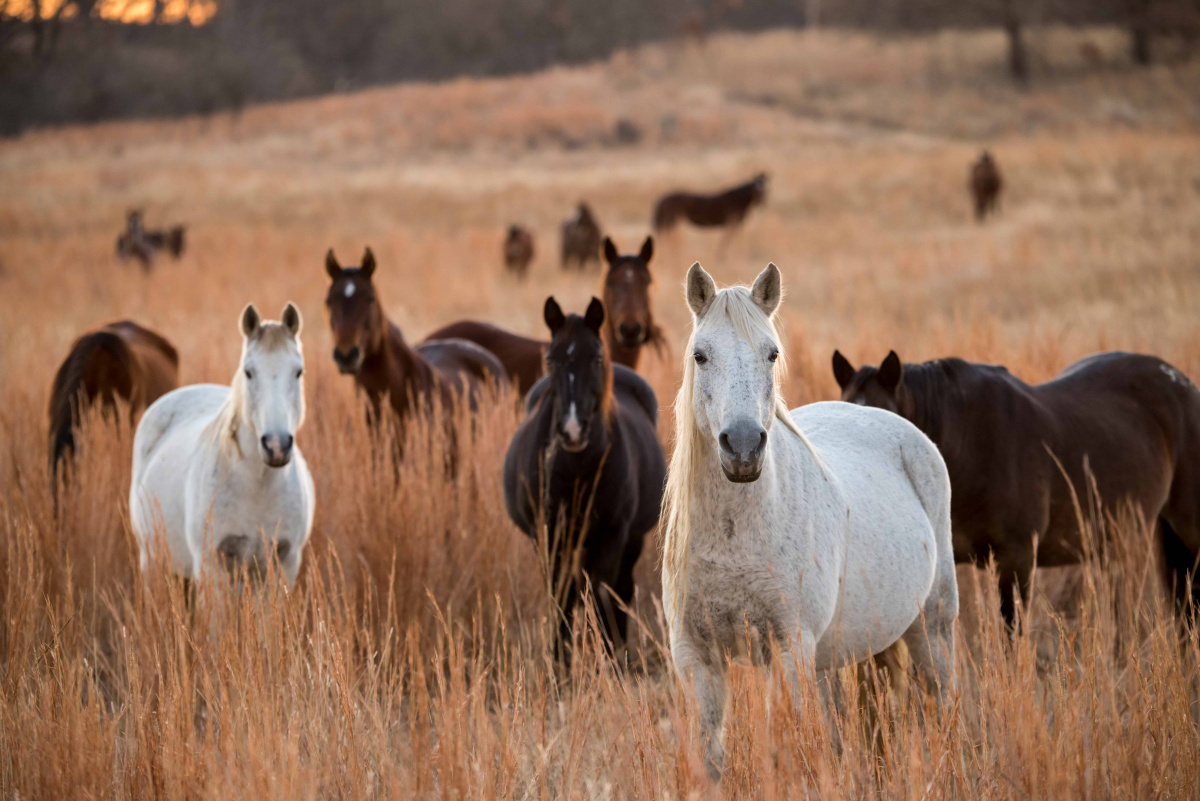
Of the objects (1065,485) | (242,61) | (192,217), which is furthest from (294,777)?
(242,61)

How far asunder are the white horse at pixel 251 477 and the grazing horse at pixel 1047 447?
2.17 m

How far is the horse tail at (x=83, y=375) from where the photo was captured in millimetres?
5500

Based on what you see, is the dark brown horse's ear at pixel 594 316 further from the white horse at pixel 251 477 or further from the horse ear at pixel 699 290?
the horse ear at pixel 699 290

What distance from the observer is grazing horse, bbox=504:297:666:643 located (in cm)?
361

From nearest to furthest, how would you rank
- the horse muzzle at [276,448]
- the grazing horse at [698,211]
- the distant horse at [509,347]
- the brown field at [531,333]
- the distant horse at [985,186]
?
the brown field at [531,333], the horse muzzle at [276,448], the distant horse at [509,347], the distant horse at [985,186], the grazing horse at [698,211]

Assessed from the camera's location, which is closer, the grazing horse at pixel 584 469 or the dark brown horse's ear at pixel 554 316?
the grazing horse at pixel 584 469

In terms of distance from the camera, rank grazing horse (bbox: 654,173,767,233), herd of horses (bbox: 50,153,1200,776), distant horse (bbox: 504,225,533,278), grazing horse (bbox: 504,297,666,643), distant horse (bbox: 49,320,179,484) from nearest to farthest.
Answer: herd of horses (bbox: 50,153,1200,776), grazing horse (bbox: 504,297,666,643), distant horse (bbox: 49,320,179,484), distant horse (bbox: 504,225,533,278), grazing horse (bbox: 654,173,767,233)

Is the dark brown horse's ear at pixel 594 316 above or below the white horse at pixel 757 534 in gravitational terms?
above

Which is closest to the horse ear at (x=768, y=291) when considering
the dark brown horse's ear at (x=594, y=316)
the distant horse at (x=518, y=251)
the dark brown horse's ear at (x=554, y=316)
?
the dark brown horse's ear at (x=594, y=316)

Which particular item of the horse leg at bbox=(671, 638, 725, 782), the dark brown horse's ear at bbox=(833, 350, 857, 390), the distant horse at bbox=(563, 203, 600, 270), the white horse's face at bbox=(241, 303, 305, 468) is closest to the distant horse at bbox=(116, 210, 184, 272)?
the distant horse at bbox=(563, 203, 600, 270)

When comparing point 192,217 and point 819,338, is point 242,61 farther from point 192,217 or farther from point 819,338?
point 819,338

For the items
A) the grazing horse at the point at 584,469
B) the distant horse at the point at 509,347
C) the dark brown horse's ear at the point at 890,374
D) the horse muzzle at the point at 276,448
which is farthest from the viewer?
the distant horse at the point at 509,347

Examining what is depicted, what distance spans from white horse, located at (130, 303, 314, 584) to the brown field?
26 cm

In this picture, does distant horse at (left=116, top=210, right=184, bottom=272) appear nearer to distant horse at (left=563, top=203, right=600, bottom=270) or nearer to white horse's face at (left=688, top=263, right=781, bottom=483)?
distant horse at (left=563, top=203, right=600, bottom=270)
